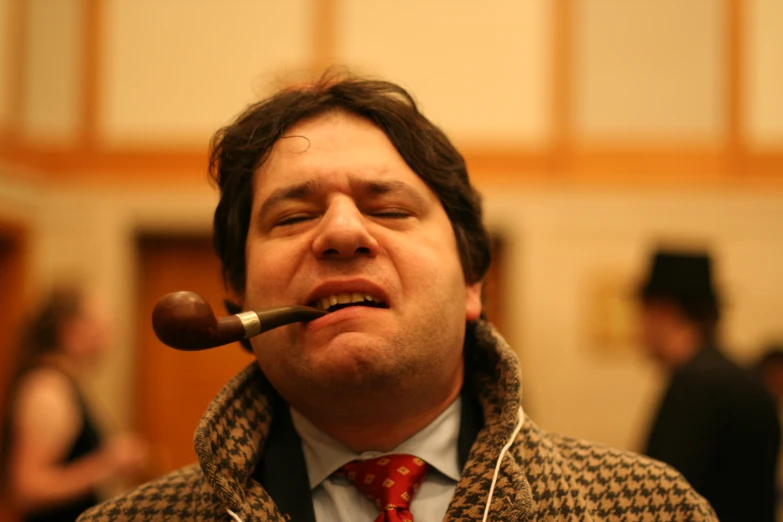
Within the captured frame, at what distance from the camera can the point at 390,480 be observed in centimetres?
103

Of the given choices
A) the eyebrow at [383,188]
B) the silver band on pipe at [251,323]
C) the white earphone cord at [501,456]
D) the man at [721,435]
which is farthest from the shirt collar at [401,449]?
the man at [721,435]

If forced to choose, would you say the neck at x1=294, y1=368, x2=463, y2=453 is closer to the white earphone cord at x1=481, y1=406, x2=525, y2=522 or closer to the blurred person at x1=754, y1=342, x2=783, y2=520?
the white earphone cord at x1=481, y1=406, x2=525, y2=522

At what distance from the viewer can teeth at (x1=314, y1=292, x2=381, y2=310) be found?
102 centimetres

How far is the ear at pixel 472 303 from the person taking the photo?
3.94 feet

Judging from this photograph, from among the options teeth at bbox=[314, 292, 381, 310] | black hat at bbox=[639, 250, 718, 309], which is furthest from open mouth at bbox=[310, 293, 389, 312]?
black hat at bbox=[639, 250, 718, 309]

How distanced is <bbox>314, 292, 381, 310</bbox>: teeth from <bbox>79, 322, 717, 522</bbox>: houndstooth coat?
0.66ft

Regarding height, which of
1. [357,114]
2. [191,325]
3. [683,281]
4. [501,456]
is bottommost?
[683,281]

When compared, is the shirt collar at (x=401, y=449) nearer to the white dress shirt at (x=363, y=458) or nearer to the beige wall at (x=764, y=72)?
the white dress shirt at (x=363, y=458)

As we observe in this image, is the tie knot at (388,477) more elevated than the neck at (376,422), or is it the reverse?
the neck at (376,422)

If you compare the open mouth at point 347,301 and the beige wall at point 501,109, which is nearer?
the open mouth at point 347,301

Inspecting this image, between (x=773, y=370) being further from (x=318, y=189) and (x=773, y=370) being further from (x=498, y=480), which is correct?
(x=318, y=189)

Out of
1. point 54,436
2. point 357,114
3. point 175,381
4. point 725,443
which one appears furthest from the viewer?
point 175,381

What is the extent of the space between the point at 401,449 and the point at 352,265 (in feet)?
0.90

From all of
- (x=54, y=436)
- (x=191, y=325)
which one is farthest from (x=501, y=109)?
(x=191, y=325)
